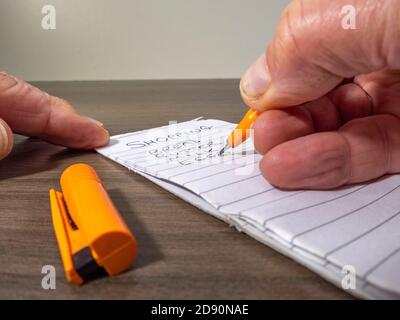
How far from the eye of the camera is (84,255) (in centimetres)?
17

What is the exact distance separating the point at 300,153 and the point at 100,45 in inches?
35.4

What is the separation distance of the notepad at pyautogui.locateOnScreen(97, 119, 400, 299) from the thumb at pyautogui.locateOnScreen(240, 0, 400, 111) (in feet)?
0.23

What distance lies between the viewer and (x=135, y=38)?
102 centimetres

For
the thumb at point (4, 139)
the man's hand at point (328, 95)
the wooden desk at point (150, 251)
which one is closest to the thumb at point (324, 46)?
the man's hand at point (328, 95)

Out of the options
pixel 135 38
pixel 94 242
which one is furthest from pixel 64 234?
pixel 135 38

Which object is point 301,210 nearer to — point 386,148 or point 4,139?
point 386,148

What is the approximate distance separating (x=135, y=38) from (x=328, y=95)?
800 mm

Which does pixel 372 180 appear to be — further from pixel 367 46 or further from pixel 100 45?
pixel 100 45

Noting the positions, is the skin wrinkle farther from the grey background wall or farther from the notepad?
the grey background wall

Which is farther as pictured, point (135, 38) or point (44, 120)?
point (135, 38)

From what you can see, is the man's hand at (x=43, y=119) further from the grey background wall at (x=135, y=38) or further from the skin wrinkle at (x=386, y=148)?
the grey background wall at (x=135, y=38)

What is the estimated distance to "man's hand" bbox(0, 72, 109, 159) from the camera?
1.20ft

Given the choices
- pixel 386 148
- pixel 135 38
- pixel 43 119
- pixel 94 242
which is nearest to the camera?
pixel 94 242

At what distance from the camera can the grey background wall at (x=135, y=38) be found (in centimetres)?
100
